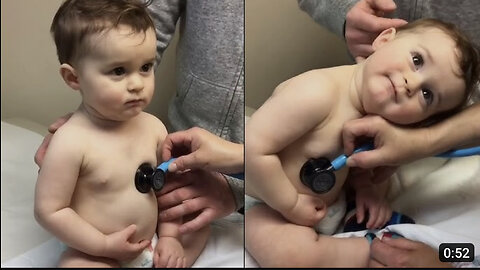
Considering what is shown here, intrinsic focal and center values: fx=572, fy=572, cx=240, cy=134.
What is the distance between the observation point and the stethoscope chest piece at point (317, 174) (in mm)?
595

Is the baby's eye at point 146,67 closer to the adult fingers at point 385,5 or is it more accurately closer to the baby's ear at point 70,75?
the baby's ear at point 70,75

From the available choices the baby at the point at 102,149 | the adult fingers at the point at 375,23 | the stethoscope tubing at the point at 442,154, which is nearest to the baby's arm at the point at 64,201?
the baby at the point at 102,149

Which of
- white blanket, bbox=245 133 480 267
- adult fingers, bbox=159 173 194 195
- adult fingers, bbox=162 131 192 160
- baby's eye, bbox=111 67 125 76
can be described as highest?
baby's eye, bbox=111 67 125 76

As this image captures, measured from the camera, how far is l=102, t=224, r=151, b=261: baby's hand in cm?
54

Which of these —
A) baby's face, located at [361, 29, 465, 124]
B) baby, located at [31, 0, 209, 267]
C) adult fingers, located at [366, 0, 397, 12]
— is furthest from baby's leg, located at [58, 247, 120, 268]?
adult fingers, located at [366, 0, 397, 12]

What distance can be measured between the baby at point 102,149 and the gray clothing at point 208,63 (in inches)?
3.1

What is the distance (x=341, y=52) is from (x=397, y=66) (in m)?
0.10

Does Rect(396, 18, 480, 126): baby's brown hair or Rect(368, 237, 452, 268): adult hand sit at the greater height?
Rect(396, 18, 480, 126): baby's brown hair

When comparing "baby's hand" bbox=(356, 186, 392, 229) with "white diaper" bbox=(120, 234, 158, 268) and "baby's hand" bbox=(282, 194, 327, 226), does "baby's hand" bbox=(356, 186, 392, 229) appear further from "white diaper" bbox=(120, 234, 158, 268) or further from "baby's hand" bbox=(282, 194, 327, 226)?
"white diaper" bbox=(120, 234, 158, 268)

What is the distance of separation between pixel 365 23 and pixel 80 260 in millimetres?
399

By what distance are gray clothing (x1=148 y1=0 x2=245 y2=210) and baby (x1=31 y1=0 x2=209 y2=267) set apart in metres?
0.08

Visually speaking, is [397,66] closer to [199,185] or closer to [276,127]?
[276,127]

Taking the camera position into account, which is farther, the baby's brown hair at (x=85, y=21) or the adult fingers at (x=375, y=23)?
the adult fingers at (x=375, y=23)

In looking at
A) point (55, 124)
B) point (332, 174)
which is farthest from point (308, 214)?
point (55, 124)
